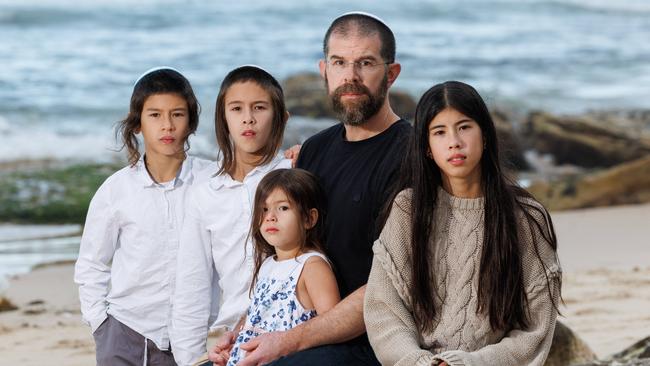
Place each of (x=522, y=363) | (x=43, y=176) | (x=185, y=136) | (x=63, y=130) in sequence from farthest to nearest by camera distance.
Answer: (x=63, y=130)
(x=43, y=176)
(x=185, y=136)
(x=522, y=363)

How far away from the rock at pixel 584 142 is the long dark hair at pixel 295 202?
10.00 metres

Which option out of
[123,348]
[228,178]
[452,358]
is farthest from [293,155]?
[452,358]

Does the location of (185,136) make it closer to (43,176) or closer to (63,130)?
(43,176)

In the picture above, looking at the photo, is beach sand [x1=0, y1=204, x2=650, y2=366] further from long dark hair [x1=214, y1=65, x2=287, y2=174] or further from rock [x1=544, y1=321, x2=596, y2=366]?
long dark hair [x1=214, y1=65, x2=287, y2=174]

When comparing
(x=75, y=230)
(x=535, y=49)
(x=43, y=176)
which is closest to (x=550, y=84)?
(x=535, y=49)

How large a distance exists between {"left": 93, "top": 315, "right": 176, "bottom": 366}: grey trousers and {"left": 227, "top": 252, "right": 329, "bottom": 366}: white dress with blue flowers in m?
0.60

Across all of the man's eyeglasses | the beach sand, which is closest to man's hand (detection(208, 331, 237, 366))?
the man's eyeglasses

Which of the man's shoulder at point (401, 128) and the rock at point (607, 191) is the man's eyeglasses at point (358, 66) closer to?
the man's shoulder at point (401, 128)

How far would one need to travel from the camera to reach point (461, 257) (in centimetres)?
345

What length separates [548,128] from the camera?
45.5 ft

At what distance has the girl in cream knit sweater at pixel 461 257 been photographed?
3375mm

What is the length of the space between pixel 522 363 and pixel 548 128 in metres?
10.8

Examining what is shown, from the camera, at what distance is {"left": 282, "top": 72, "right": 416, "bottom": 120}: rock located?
13.7 metres

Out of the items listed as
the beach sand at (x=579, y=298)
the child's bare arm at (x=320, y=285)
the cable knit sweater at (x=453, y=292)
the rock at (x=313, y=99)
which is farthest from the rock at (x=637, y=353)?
the rock at (x=313, y=99)
